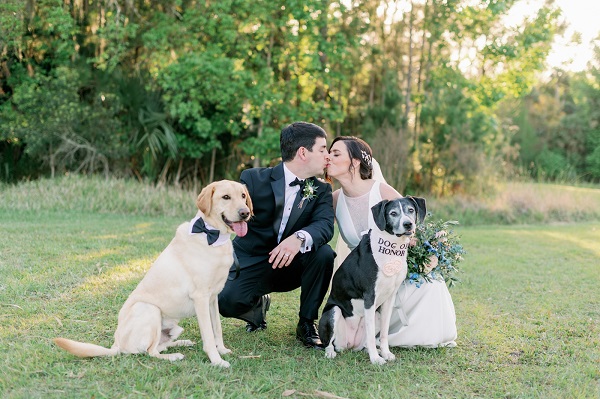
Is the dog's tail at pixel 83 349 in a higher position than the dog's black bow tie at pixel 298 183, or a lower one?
lower

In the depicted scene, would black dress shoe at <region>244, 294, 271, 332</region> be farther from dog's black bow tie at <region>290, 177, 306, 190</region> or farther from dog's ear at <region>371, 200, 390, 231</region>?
dog's ear at <region>371, 200, 390, 231</region>

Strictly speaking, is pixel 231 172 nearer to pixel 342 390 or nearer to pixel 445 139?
pixel 445 139

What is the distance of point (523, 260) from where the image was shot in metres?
8.86

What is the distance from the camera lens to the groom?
4809 mm

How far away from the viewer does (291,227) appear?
16.0ft

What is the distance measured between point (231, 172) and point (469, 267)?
27.9ft

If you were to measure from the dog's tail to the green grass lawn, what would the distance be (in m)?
0.08

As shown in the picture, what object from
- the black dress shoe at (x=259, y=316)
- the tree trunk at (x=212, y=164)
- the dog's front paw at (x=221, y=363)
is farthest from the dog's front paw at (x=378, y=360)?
the tree trunk at (x=212, y=164)

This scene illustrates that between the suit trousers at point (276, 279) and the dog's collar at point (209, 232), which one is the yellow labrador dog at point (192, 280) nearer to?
the dog's collar at point (209, 232)

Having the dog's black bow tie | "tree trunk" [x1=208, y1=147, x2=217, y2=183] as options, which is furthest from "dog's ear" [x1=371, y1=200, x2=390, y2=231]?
"tree trunk" [x1=208, y1=147, x2=217, y2=183]

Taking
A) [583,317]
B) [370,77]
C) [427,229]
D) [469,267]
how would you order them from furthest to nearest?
1. [370,77]
2. [469,267]
3. [583,317]
4. [427,229]

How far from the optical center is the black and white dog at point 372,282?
4105mm

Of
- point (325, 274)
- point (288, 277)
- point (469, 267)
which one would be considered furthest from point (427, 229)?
point (469, 267)

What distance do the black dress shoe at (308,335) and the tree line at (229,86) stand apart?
8.89 m
